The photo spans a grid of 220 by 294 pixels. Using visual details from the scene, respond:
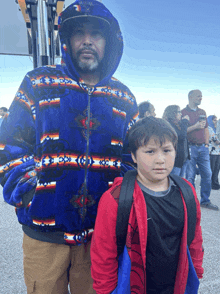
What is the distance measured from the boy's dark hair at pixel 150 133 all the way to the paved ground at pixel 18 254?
4.84ft

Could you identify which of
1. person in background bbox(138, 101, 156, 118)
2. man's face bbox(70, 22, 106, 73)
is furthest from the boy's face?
person in background bbox(138, 101, 156, 118)

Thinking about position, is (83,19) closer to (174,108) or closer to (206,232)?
(174,108)

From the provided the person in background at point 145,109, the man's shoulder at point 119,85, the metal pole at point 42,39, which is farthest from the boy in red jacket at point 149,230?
the person in background at point 145,109

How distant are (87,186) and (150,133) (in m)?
0.37

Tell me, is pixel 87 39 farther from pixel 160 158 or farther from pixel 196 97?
pixel 196 97

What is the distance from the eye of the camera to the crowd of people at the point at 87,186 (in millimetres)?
828

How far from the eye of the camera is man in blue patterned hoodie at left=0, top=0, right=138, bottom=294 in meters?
0.85

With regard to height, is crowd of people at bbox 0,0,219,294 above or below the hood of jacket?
below

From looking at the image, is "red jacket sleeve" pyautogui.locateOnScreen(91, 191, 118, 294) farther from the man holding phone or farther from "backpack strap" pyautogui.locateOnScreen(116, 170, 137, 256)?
the man holding phone

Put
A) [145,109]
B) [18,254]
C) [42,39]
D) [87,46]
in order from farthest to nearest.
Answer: [145,109] → [18,254] → [42,39] → [87,46]

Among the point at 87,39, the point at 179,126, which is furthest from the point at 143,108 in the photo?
the point at 87,39

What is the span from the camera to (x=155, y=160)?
817mm

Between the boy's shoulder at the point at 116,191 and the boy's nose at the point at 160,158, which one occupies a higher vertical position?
the boy's nose at the point at 160,158

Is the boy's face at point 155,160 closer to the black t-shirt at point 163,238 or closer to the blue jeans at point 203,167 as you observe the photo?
the black t-shirt at point 163,238
